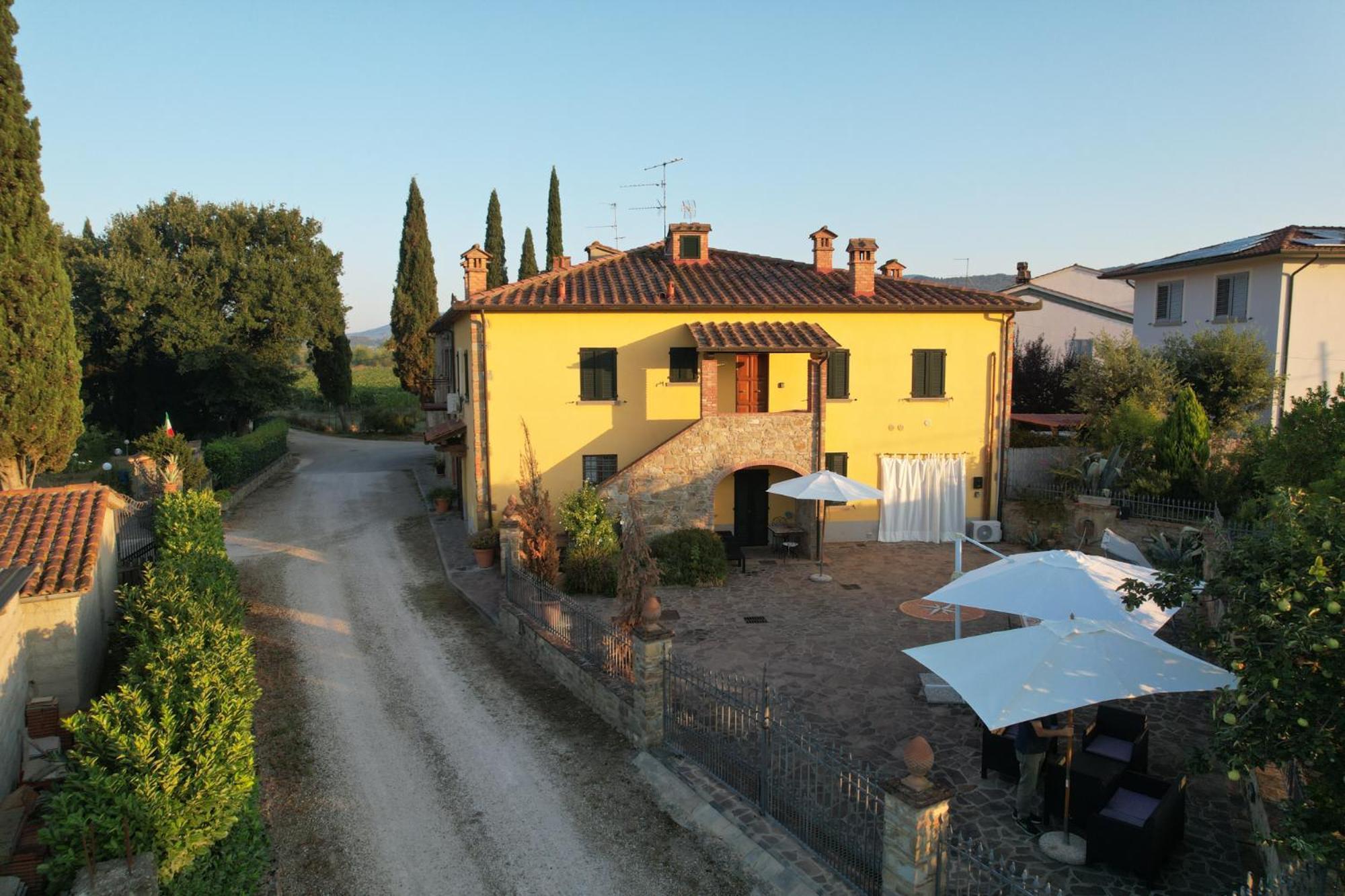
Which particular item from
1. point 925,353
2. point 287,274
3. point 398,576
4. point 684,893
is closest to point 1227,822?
point 684,893

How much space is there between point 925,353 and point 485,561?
42.9 ft

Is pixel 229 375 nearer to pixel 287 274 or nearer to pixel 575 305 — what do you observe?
pixel 287 274

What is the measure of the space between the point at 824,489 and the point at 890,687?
6.07 metres

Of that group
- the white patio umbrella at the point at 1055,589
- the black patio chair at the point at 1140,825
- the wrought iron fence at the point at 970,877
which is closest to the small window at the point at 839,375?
the white patio umbrella at the point at 1055,589

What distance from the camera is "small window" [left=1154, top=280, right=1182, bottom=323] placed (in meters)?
28.4

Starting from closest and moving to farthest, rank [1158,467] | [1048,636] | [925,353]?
1. [1048,636]
2. [1158,467]
3. [925,353]

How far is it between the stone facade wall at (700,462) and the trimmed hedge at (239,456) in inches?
690

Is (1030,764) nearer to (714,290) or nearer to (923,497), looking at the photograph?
(923,497)

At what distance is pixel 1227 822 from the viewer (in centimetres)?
852

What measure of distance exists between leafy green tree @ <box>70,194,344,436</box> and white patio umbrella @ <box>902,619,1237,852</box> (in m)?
37.4

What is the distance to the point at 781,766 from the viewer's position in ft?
30.0

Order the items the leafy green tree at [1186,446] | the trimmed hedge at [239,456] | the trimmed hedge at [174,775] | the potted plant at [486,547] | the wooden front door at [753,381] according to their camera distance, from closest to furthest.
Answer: the trimmed hedge at [174,775], the leafy green tree at [1186,446], the potted plant at [486,547], the wooden front door at [753,381], the trimmed hedge at [239,456]

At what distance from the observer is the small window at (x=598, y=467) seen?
21.4 metres

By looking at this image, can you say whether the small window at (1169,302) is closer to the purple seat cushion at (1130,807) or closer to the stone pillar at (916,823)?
the purple seat cushion at (1130,807)
